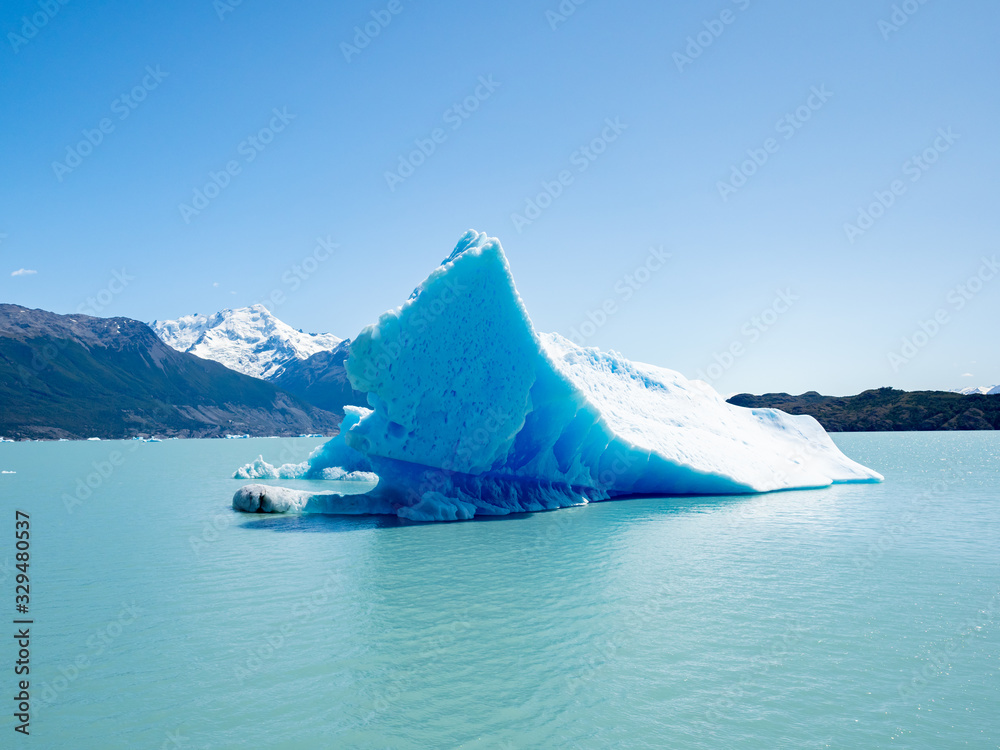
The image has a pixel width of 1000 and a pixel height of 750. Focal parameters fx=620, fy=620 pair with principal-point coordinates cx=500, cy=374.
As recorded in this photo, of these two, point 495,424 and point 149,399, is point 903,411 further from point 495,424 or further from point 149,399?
point 149,399

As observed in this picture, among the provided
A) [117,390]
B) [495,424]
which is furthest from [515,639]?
[117,390]

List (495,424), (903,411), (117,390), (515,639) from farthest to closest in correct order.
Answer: (117,390)
(903,411)
(495,424)
(515,639)

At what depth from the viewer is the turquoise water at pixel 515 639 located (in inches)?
173

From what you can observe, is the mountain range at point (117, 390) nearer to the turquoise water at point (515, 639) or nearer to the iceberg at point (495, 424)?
the iceberg at point (495, 424)

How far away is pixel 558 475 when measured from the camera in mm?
16953

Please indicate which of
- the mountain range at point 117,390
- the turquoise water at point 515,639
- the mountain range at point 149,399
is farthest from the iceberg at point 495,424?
the mountain range at point 117,390

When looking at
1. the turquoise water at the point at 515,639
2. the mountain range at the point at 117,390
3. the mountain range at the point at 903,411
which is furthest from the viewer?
the mountain range at the point at 117,390

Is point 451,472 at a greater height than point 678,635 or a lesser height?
greater

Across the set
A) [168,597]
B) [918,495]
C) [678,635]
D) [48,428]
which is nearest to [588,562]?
[678,635]

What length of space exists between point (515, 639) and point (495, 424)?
8286 millimetres

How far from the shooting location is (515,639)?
602cm

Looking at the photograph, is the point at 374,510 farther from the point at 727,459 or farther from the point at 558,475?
the point at 727,459

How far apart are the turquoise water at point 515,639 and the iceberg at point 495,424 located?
9.34ft

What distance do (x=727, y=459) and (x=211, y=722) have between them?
16.3 meters
